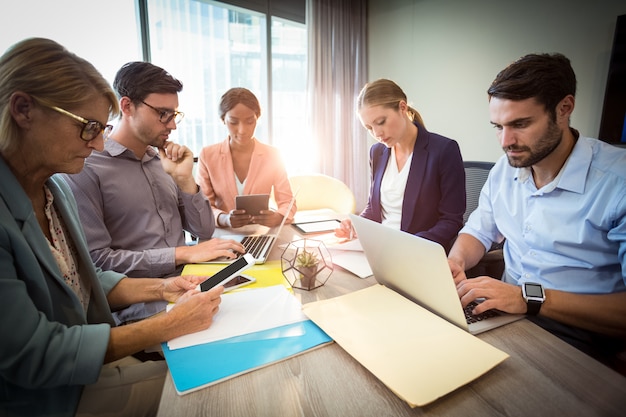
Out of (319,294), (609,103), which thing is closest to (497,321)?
(319,294)

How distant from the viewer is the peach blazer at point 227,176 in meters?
2.33

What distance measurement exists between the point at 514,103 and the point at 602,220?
1.50 ft

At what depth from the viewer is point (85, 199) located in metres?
1.25

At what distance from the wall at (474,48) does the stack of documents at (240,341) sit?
2808mm

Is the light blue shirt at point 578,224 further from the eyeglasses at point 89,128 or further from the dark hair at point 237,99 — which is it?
the dark hair at point 237,99

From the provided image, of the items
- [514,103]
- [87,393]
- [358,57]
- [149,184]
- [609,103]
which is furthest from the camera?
[358,57]

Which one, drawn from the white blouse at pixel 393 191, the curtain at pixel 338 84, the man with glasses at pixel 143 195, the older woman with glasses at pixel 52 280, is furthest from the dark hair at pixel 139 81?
the curtain at pixel 338 84

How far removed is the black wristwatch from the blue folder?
55 centimetres

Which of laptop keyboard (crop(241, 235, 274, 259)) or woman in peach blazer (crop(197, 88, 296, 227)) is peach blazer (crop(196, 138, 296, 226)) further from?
laptop keyboard (crop(241, 235, 274, 259))

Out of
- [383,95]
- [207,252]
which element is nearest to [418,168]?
[383,95]

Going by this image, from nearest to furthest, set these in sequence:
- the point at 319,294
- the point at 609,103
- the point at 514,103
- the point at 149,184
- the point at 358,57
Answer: the point at 319,294, the point at 514,103, the point at 149,184, the point at 609,103, the point at 358,57

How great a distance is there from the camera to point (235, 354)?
727mm

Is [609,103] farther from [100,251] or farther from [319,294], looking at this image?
[100,251]

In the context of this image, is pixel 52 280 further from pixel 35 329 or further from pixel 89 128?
pixel 89 128
